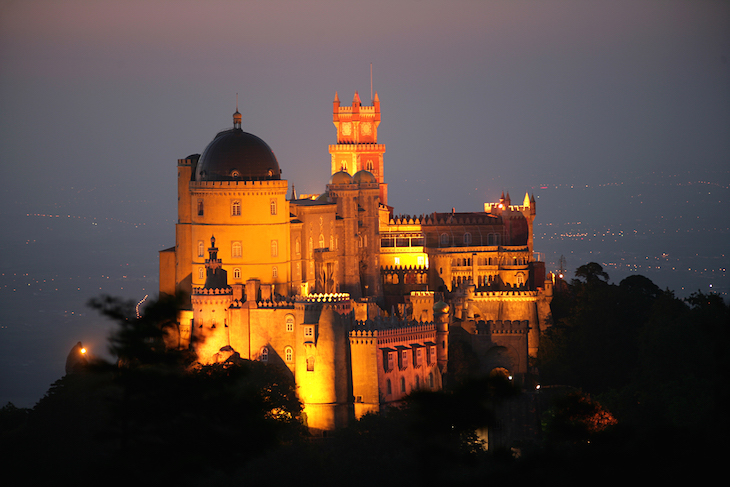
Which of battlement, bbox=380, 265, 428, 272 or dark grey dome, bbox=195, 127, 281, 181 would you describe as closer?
dark grey dome, bbox=195, 127, 281, 181

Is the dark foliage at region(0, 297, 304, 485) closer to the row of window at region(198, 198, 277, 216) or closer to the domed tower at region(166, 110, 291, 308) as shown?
the domed tower at region(166, 110, 291, 308)

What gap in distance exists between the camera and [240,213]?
106m

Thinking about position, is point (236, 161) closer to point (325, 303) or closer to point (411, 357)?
point (325, 303)

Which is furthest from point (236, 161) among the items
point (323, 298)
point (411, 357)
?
point (411, 357)

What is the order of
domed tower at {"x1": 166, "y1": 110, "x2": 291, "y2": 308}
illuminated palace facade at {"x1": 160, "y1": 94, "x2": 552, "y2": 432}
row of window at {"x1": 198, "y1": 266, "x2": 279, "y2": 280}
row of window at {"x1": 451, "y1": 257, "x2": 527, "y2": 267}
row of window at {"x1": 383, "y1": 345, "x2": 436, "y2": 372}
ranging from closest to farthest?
illuminated palace facade at {"x1": 160, "y1": 94, "x2": 552, "y2": 432}, row of window at {"x1": 383, "y1": 345, "x2": 436, "y2": 372}, row of window at {"x1": 198, "y1": 266, "x2": 279, "y2": 280}, domed tower at {"x1": 166, "y1": 110, "x2": 291, "y2": 308}, row of window at {"x1": 451, "y1": 257, "x2": 527, "y2": 267}

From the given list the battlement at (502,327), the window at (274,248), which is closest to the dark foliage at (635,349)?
the battlement at (502,327)

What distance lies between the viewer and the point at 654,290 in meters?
125

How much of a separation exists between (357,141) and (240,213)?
48.4 meters

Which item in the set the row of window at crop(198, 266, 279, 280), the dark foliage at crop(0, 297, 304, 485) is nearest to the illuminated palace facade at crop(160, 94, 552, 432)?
the row of window at crop(198, 266, 279, 280)

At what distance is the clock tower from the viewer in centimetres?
15038

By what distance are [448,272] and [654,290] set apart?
19973mm

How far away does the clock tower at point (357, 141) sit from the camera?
15038 centimetres

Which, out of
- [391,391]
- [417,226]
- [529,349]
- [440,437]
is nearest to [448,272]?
[417,226]

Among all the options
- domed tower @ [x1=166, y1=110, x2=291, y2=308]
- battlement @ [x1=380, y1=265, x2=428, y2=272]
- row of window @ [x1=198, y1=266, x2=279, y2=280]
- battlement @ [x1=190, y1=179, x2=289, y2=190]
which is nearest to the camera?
row of window @ [x1=198, y1=266, x2=279, y2=280]
